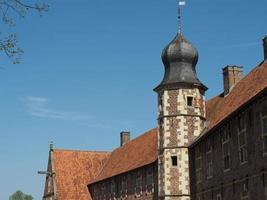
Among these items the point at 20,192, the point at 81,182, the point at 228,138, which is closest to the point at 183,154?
the point at 228,138

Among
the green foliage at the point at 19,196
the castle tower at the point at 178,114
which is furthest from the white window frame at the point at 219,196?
the green foliage at the point at 19,196

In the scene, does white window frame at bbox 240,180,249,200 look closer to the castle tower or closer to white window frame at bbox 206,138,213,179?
white window frame at bbox 206,138,213,179

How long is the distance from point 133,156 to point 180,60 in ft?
36.7

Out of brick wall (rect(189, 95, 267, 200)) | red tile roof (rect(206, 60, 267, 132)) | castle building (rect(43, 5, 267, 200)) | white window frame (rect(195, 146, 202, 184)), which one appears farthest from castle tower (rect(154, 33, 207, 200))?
brick wall (rect(189, 95, 267, 200))

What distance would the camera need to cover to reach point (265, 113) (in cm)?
1883

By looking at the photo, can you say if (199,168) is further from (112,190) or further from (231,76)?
(112,190)

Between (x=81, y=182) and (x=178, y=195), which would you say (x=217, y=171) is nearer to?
(x=178, y=195)

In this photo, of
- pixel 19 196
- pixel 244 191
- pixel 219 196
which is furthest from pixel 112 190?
pixel 19 196

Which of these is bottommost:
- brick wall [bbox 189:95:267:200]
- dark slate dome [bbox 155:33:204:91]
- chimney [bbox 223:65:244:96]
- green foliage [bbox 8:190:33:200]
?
brick wall [bbox 189:95:267:200]

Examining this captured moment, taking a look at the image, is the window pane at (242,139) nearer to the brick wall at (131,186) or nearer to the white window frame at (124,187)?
the brick wall at (131,186)

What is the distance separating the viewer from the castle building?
66.1 feet

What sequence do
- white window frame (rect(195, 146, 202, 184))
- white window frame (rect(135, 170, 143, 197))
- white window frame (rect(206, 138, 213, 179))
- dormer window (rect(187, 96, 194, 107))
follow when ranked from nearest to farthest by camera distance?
white window frame (rect(206, 138, 213, 179)), white window frame (rect(195, 146, 202, 184)), dormer window (rect(187, 96, 194, 107)), white window frame (rect(135, 170, 143, 197))

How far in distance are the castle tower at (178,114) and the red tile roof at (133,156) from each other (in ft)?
11.0

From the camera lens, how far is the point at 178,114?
29.7m
